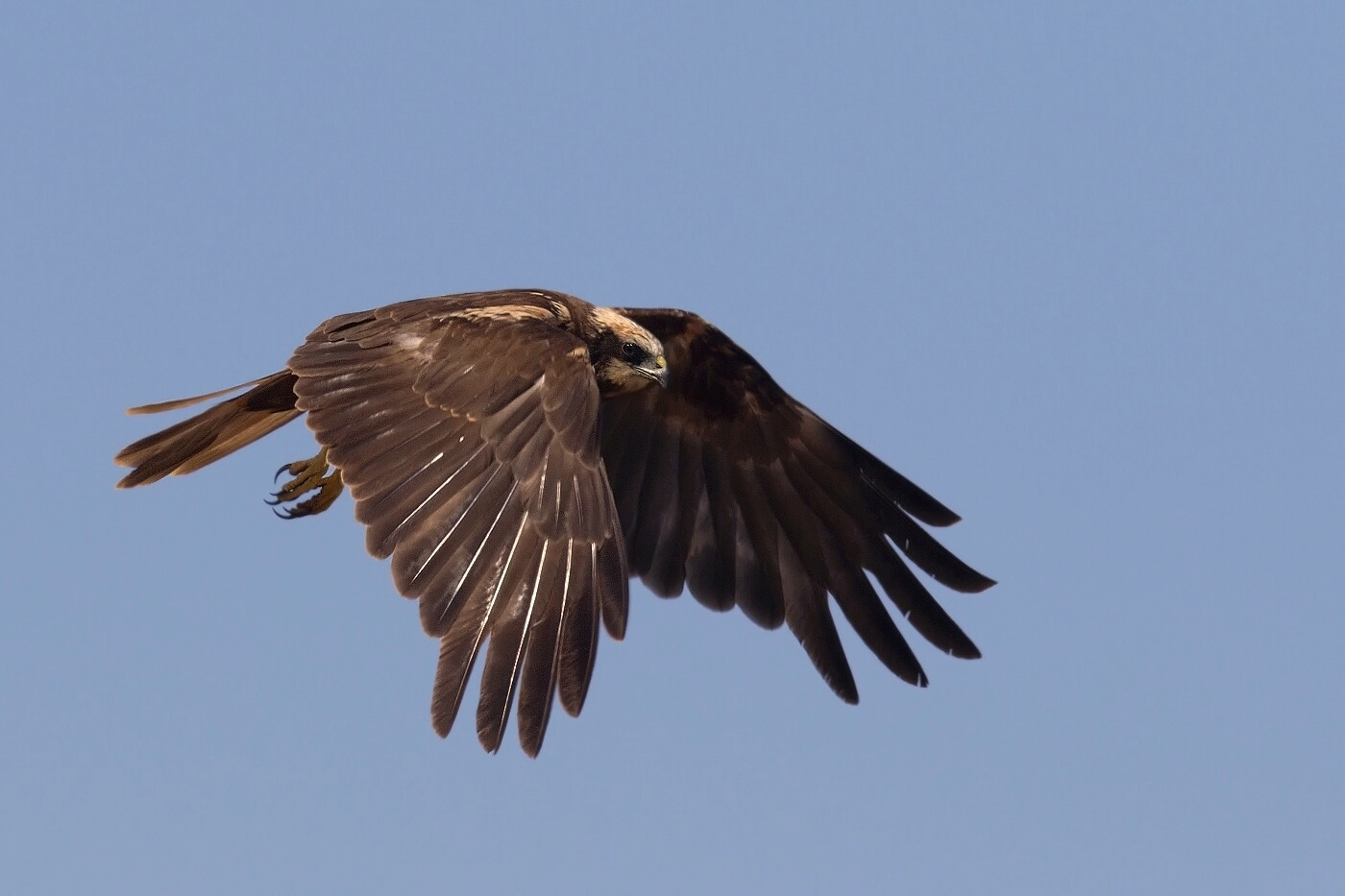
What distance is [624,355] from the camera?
10906 millimetres

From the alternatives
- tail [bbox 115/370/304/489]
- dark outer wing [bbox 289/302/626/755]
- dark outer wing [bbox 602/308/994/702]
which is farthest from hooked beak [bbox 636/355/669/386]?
tail [bbox 115/370/304/489]

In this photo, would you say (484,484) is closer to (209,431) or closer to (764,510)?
(209,431)

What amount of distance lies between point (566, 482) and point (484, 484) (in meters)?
0.36

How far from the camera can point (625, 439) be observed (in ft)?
38.3

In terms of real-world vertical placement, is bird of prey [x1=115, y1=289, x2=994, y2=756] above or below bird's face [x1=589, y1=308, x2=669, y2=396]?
below

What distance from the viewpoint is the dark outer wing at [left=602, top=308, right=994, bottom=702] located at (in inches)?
428

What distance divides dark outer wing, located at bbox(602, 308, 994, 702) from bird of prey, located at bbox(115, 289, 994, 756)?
13 millimetres

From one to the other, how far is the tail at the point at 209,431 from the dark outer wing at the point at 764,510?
2.23 m

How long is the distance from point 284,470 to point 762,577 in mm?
2819

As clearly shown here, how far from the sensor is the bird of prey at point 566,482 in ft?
26.0

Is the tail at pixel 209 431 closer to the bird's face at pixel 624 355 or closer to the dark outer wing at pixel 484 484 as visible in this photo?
the dark outer wing at pixel 484 484

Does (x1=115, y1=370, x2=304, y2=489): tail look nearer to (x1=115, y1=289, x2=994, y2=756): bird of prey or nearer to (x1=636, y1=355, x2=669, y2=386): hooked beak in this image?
(x1=115, y1=289, x2=994, y2=756): bird of prey

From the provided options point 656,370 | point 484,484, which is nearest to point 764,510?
point 656,370

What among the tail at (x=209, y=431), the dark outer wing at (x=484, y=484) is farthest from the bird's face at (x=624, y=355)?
the tail at (x=209, y=431)
